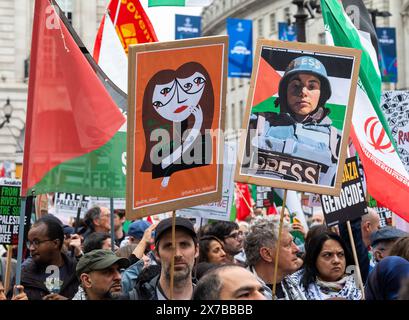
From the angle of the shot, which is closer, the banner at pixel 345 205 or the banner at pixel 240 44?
the banner at pixel 345 205

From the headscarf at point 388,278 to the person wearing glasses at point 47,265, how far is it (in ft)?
8.88

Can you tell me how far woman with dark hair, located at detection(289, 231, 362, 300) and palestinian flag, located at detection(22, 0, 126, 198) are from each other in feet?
4.97

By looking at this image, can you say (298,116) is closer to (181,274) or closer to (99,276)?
(181,274)

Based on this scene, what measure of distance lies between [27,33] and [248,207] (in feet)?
113

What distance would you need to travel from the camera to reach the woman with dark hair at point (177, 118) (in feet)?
21.4

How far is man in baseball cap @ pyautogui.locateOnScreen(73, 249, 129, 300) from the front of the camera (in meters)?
6.76

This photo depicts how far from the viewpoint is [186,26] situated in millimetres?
37312

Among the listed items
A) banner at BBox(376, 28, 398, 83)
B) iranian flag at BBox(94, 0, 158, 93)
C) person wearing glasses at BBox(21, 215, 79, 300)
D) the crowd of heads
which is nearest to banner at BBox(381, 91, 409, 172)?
the crowd of heads

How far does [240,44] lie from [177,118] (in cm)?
2916

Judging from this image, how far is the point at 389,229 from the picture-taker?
322 inches

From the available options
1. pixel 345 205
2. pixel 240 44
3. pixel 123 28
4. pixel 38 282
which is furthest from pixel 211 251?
pixel 240 44

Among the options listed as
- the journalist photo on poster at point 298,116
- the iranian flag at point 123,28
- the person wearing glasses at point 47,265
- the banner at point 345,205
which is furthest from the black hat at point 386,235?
the iranian flag at point 123,28

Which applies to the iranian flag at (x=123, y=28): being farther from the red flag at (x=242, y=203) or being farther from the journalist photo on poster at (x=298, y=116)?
the red flag at (x=242, y=203)

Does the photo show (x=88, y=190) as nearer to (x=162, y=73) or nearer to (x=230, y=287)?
(x=162, y=73)
